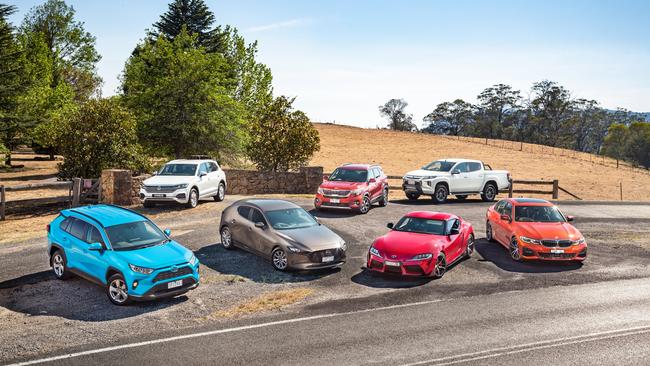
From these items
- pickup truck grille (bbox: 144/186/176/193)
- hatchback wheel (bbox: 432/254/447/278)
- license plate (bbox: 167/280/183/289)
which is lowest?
license plate (bbox: 167/280/183/289)

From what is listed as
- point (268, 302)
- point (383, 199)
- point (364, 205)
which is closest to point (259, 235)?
point (268, 302)

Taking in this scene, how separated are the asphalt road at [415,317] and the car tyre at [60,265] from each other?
20.5 inches

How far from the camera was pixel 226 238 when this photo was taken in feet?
53.1

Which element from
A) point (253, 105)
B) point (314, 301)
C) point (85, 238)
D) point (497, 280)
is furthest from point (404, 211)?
point (253, 105)

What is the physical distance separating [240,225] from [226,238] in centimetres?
91

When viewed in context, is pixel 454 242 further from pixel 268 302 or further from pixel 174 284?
pixel 174 284

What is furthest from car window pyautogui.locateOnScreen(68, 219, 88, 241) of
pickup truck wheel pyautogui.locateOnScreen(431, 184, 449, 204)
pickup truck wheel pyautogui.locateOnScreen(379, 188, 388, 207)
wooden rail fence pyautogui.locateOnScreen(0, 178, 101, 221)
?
pickup truck wheel pyautogui.locateOnScreen(431, 184, 449, 204)

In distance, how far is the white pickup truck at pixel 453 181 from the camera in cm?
2595

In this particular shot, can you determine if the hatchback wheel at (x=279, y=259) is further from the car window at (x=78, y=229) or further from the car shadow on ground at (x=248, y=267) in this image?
the car window at (x=78, y=229)

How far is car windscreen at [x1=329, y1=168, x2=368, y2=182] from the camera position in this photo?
22578 mm

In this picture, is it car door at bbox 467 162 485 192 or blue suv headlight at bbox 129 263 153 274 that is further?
car door at bbox 467 162 485 192

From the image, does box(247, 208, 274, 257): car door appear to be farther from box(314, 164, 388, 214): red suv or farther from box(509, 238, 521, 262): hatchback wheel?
box(509, 238, 521, 262): hatchback wheel

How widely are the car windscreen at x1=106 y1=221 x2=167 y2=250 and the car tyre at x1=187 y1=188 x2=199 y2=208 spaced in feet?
30.3

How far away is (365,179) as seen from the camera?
22.6m
